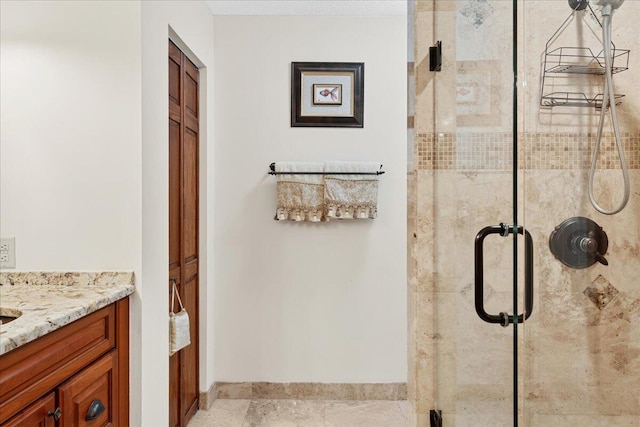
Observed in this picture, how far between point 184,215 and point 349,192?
37.9 inches

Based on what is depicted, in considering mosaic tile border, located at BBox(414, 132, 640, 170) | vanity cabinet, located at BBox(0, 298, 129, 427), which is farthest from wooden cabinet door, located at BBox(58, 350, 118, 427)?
mosaic tile border, located at BBox(414, 132, 640, 170)

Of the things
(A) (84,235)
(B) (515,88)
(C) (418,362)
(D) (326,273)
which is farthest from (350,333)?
(B) (515,88)

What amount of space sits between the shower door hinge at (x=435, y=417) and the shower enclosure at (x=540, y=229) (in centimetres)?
6

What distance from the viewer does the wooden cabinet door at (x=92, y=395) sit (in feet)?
4.24

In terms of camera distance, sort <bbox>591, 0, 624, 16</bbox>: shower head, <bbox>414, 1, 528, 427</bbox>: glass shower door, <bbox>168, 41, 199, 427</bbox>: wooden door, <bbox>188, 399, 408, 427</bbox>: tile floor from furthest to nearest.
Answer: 1. <bbox>188, 399, 408, 427</bbox>: tile floor
2. <bbox>168, 41, 199, 427</bbox>: wooden door
3. <bbox>591, 0, 624, 16</bbox>: shower head
4. <bbox>414, 1, 528, 427</bbox>: glass shower door

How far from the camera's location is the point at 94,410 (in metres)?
1.42

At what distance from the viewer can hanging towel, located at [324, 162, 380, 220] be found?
2.75m

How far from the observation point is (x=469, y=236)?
1.21 metres

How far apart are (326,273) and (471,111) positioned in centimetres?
186

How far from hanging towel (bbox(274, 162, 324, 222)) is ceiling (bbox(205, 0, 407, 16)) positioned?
932mm

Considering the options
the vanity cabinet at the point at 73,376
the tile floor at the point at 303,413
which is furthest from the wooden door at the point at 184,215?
the vanity cabinet at the point at 73,376

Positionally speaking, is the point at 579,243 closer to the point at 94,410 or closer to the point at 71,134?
the point at 94,410

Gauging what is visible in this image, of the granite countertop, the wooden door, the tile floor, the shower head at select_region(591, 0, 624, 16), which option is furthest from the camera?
the tile floor

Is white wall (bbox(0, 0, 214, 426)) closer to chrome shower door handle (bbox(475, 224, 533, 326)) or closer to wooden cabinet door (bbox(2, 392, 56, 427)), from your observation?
wooden cabinet door (bbox(2, 392, 56, 427))
